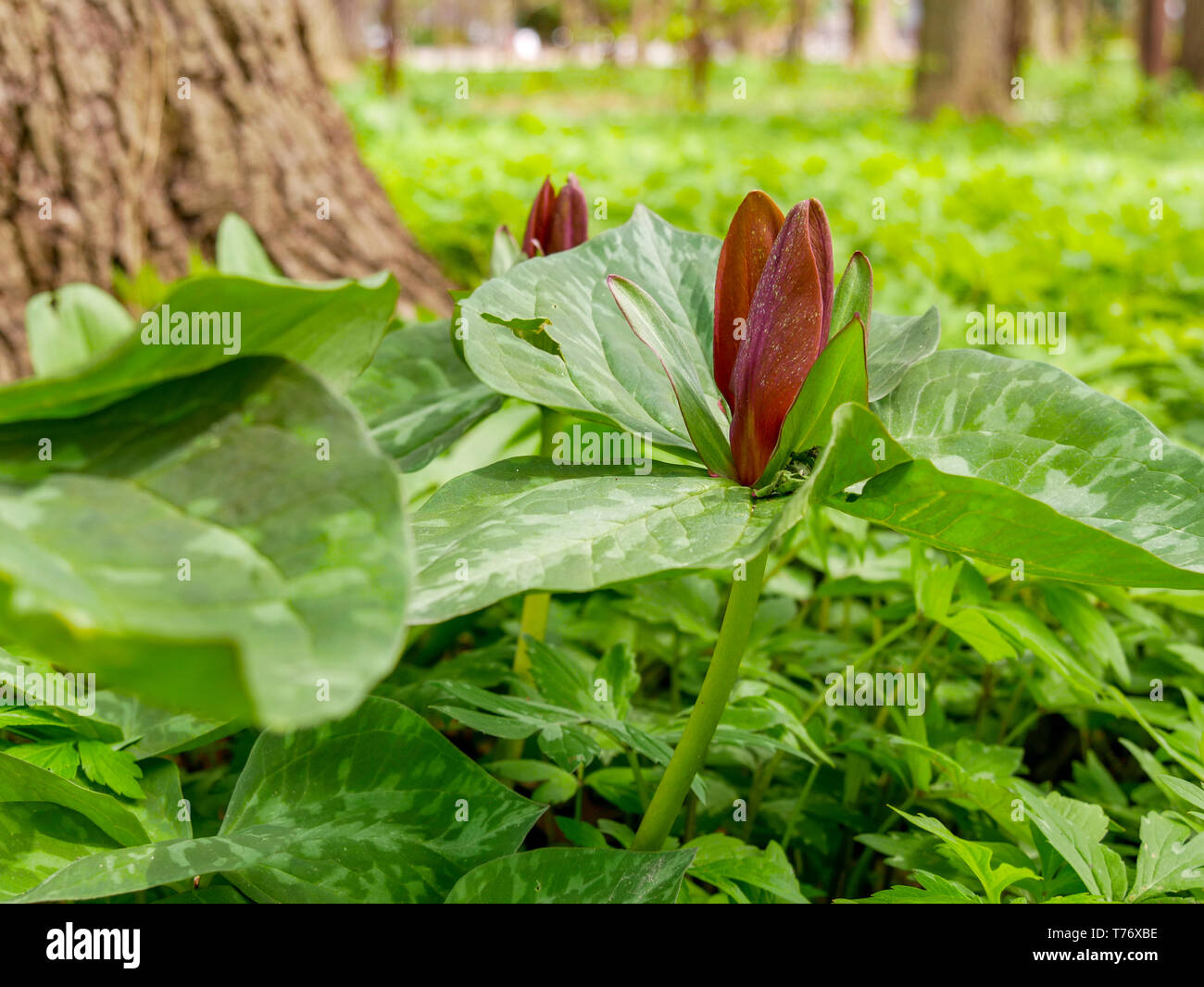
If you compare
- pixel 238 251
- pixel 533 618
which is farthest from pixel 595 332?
pixel 238 251

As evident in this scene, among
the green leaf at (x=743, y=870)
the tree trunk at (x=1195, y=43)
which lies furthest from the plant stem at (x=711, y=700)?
the tree trunk at (x=1195, y=43)

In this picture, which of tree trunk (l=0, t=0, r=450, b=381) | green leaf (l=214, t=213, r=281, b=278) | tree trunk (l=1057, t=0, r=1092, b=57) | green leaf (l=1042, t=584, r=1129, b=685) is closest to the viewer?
green leaf (l=1042, t=584, r=1129, b=685)

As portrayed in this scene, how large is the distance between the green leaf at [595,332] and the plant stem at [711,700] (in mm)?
134

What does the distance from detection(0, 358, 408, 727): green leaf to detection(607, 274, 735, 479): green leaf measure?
0.31 meters

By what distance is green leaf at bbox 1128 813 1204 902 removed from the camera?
2.74ft

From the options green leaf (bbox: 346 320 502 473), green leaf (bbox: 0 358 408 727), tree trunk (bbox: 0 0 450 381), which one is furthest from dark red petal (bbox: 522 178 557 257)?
tree trunk (bbox: 0 0 450 381)

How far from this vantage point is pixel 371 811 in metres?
0.84

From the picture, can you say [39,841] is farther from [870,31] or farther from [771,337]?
[870,31]

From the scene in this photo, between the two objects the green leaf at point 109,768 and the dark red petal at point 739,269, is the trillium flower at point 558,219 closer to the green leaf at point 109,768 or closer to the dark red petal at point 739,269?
the dark red petal at point 739,269

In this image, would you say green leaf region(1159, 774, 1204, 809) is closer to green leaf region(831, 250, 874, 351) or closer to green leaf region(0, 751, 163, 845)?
green leaf region(831, 250, 874, 351)

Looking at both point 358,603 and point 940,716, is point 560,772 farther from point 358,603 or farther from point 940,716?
point 358,603

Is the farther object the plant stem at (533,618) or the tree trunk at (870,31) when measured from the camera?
the tree trunk at (870,31)

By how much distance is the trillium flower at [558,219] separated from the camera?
1.14 m
